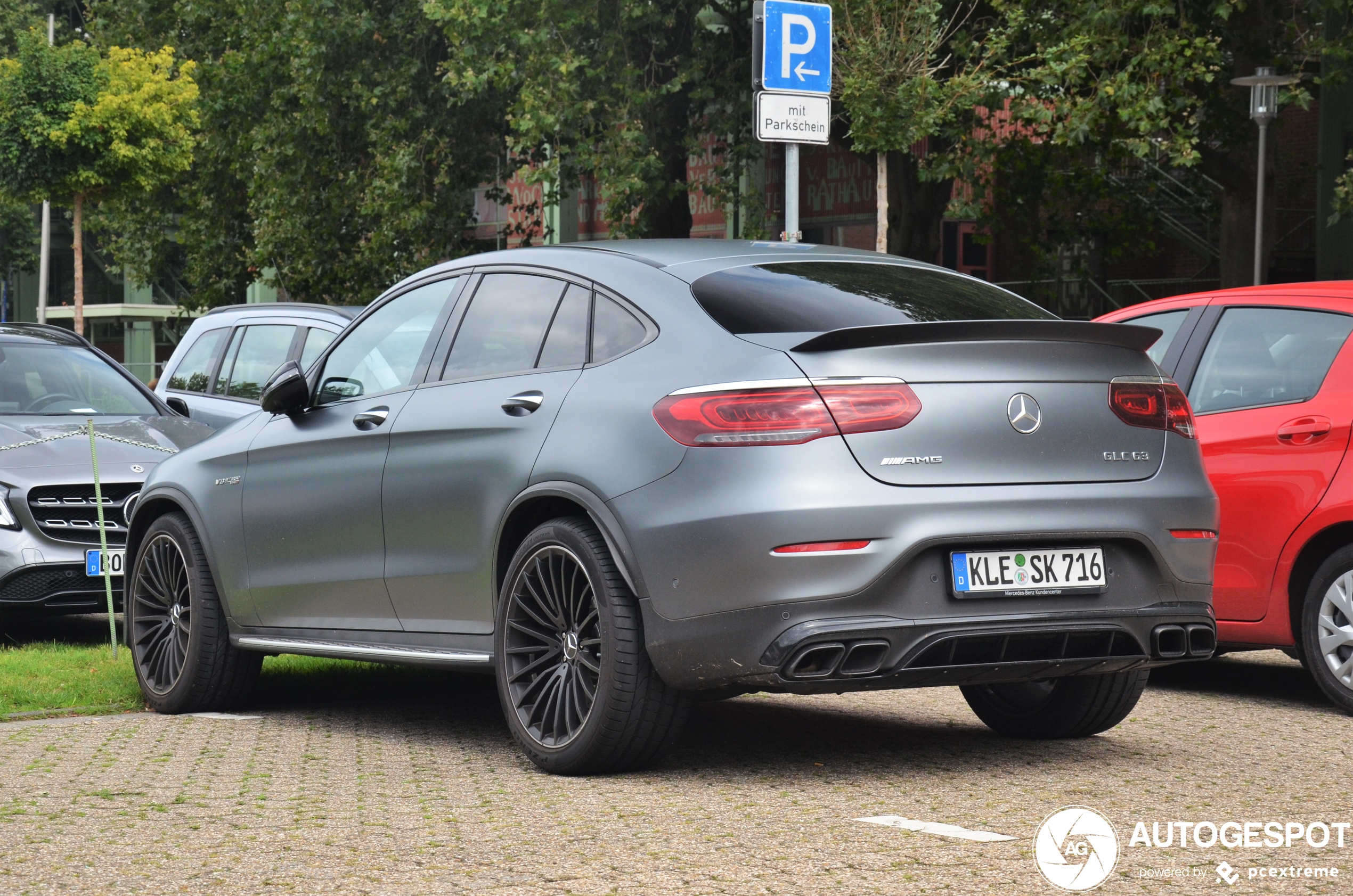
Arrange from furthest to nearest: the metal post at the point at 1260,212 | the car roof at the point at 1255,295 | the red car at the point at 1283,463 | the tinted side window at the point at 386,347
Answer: the metal post at the point at 1260,212, the car roof at the point at 1255,295, the red car at the point at 1283,463, the tinted side window at the point at 386,347

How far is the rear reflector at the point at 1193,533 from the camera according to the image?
5195mm

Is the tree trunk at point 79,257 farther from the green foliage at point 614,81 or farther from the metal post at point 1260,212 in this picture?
the metal post at point 1260,212

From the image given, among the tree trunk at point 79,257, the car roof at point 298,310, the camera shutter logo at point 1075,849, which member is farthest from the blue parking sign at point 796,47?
the tree trunk at point 79,257

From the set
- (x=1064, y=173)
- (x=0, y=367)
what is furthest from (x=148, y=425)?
(x=1064, y=173)

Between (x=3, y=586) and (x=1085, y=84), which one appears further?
(x=1085, y=84)

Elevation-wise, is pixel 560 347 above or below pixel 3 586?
above

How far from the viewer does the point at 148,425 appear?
1041 centimetres

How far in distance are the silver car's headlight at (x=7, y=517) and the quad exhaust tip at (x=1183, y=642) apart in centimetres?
645

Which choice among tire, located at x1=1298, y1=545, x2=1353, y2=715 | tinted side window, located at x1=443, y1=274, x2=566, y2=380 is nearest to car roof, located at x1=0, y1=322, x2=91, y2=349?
tinted side window, located at x1=443, y1=274, x2=566, y2=380

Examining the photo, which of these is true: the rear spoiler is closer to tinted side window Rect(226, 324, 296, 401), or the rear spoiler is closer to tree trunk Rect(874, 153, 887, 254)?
tinted side window Rect(226, 324, 296, 401)

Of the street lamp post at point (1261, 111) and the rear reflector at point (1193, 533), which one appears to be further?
the street lamp post at point (1261, 111)

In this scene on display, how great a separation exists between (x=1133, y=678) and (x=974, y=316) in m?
1.44

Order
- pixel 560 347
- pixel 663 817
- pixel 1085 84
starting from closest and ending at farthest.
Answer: pixel 663 817, pixel 560 347, pixel 1085 84

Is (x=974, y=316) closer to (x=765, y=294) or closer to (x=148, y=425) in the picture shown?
(x=765, y=294)
